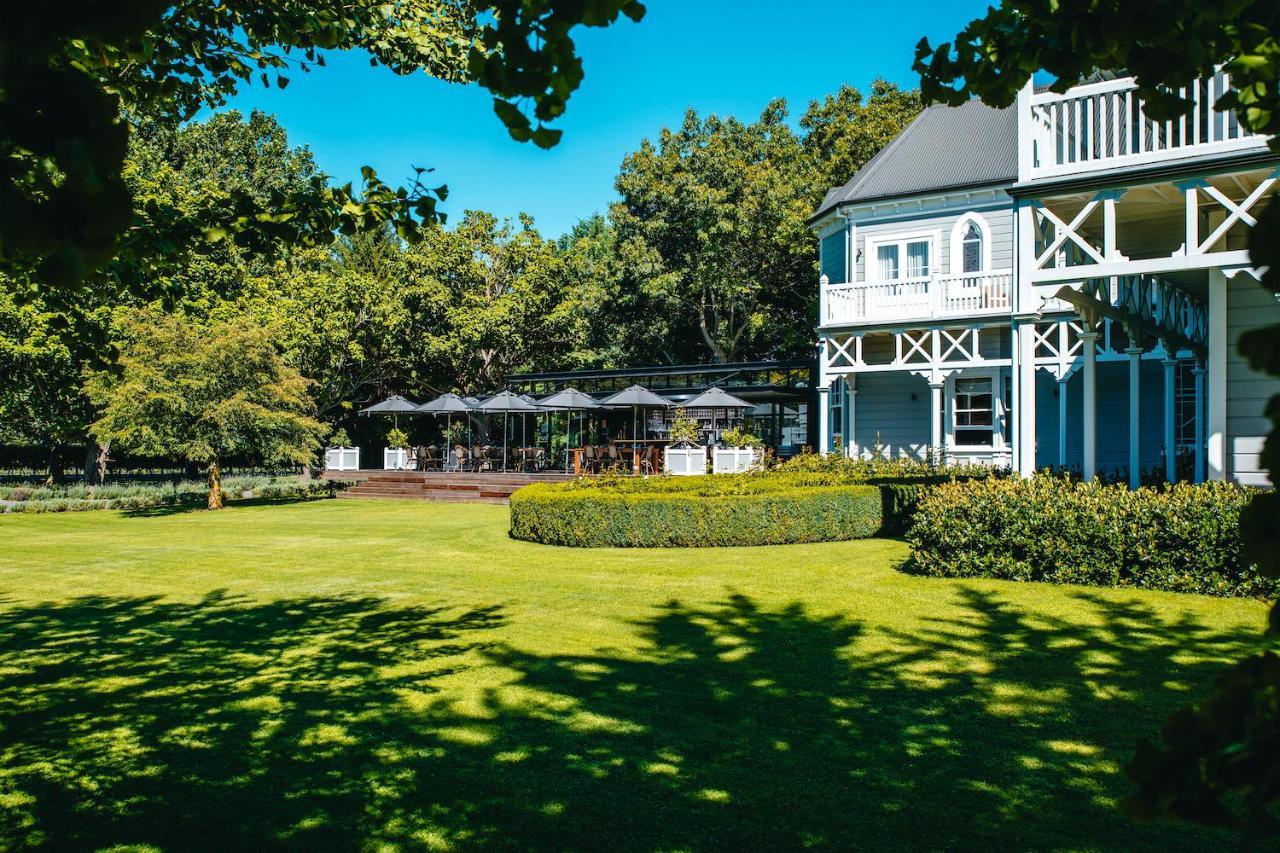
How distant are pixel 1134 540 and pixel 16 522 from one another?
23019 mm

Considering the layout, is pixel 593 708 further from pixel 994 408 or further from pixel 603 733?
pixel 994 408

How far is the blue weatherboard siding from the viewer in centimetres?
2625

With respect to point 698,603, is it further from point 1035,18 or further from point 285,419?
point 285,419

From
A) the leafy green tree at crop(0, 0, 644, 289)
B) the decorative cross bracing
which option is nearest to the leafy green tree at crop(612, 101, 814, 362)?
the decorative cross bracing

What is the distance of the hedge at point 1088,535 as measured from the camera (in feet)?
30.7

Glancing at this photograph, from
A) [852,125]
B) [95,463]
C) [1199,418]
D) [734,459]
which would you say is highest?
[852,125]

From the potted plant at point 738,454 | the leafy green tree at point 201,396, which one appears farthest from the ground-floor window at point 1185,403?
the leafy green tree at point 201,396

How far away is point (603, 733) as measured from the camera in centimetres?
547

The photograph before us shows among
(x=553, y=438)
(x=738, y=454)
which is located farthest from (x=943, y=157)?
(x=553, y=438)

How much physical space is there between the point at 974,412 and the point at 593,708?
1980 centimetres

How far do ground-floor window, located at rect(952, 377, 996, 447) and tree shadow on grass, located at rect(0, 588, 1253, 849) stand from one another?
50.2 feet

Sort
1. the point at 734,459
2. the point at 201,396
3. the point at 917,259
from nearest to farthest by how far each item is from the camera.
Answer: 1. the point at 201,396
2. the point at 917,259
3. the point at 734,459

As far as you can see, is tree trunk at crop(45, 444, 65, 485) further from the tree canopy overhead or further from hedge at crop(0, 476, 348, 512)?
the tree canopy overhead

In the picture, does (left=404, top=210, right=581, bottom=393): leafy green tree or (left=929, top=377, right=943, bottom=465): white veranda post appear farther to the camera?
(left=404, top=210, right=581, bottom=393): leafy green tree
